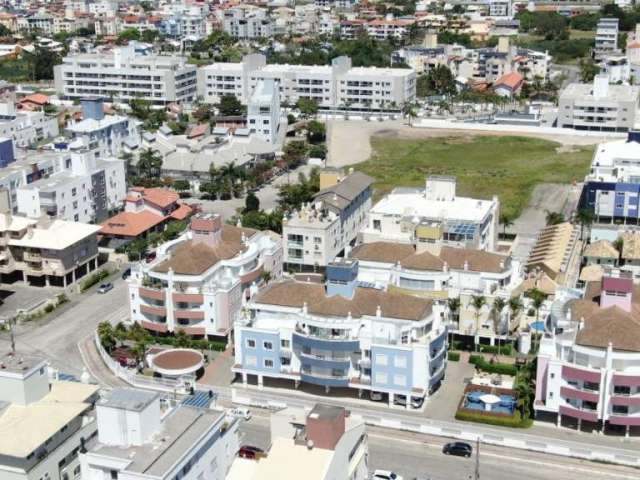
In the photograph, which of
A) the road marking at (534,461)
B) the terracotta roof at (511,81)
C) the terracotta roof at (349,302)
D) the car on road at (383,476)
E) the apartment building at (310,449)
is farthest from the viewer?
the terracotta roof at (511,81)

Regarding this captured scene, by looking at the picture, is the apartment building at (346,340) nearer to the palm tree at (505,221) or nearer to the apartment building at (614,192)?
the palm tree at (505,221)

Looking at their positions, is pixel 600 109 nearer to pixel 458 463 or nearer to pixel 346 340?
pixel 346 340

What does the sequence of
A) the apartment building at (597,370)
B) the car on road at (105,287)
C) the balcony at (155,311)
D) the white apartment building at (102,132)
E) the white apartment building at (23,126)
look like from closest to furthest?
1. the apartment building at (597,370)
2. the balcony at (155,311)
3. the car on road at (105,287)
4. the white apartment building at (102,132)
5. the white apartment building at (23,126)

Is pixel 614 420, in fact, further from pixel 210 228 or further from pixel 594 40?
pixel 594 40

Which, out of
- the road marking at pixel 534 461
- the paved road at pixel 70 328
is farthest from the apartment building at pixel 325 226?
the road marking at pixel 534 461

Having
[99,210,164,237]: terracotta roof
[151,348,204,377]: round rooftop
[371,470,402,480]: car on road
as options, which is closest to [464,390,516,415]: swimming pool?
[371,470,402,480]: car on road

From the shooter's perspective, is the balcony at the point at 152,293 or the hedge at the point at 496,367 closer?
the hedge at the point at 496,367

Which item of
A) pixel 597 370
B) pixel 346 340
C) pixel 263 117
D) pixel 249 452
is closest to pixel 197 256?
pixel 346 340
